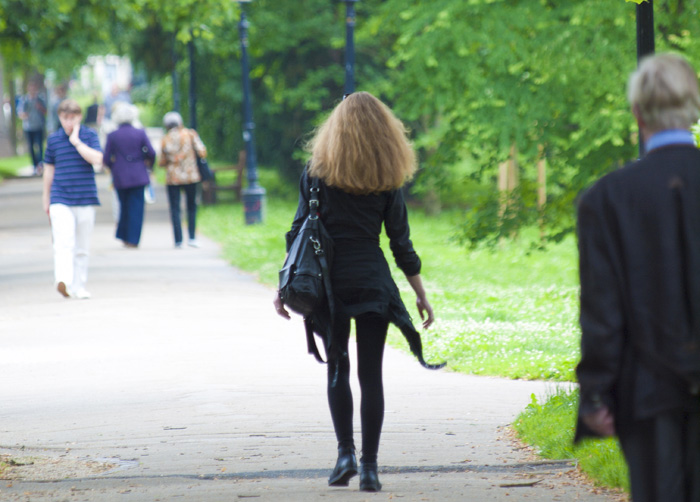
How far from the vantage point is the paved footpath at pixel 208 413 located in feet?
16.8

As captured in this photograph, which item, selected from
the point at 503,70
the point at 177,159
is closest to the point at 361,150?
the point at 503,70

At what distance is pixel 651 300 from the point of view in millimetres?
3039

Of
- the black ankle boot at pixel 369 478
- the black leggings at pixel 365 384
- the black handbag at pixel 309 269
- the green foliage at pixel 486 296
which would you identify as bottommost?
the green foliage at pixel 486 296

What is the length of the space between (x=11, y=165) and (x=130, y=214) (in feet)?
73.6

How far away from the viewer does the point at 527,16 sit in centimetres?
1595

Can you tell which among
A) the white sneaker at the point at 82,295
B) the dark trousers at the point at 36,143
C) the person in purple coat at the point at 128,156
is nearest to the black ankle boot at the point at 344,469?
the white sneaker at the point at 82,295

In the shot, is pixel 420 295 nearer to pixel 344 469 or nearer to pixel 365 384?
pixel 365 384

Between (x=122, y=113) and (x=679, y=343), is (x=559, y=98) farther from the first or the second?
(x=679, y=343)

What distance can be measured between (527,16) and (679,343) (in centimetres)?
1352

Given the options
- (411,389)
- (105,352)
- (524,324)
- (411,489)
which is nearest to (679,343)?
(411,489)

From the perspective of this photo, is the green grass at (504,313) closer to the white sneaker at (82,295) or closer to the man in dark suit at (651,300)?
the man in dark suit at (651,300)

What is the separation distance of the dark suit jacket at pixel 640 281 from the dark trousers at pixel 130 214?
12822mm

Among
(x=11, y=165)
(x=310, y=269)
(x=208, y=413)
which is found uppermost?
(x=310, y=269)

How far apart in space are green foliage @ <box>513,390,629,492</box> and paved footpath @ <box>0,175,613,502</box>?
120 millimetres
